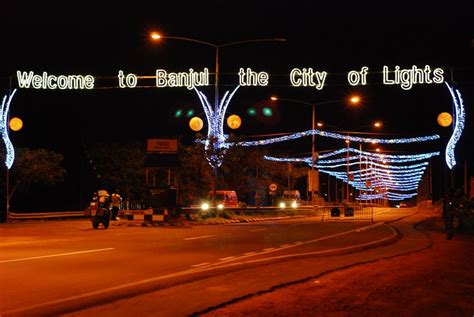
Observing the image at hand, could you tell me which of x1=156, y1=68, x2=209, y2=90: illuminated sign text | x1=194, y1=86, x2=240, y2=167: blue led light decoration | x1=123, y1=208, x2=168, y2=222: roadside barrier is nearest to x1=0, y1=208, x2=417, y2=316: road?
x1=123, y1=208, x2=168, y2=222: roadside barrier

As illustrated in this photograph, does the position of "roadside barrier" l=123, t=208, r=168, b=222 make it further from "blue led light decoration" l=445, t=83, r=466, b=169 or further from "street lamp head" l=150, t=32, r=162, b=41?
"blue led light decoration" l=445, t=83, r=466, b=169

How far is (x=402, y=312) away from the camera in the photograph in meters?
9.19

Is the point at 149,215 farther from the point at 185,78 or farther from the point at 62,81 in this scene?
the point at 62,81

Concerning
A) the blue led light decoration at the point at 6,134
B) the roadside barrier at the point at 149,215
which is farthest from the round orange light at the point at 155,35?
the blue led light decoration at the point at 6,134

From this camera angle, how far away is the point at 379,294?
10711 millimetres

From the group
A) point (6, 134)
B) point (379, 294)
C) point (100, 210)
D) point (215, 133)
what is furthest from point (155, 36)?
point (379, 294)

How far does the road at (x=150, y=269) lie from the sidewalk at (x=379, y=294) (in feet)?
1.91

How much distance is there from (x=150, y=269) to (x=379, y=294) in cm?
469

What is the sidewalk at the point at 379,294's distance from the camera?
920cm

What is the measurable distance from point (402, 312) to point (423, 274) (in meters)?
4.38

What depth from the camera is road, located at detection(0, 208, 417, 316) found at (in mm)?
9461

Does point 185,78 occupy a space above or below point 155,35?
below

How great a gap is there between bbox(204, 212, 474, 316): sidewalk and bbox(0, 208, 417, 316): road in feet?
1.91

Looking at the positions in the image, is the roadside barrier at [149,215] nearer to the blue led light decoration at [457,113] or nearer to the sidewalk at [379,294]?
the blue led light decoration at [457,113]
